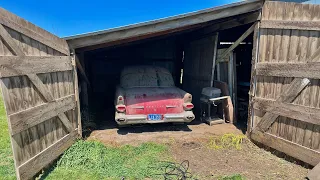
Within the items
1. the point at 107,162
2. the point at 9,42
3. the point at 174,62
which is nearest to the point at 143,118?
the point at 107,162

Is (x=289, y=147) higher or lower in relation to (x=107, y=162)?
higher

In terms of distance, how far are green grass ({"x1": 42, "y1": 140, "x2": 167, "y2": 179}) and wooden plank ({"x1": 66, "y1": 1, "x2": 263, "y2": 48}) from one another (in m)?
2.45

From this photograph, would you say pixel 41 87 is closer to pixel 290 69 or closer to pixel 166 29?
pixel 166 29

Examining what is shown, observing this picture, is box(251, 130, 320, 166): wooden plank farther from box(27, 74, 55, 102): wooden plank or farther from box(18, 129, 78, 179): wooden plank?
box(27, 74, 55, 102): wooden plank

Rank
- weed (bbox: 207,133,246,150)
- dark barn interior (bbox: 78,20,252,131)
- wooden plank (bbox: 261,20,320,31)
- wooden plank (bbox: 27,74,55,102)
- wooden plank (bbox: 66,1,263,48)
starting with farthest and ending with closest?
dark barn interior (bbox: 78,20,252,131), weed (bbox: 207,133,246,150), wooden plank (bbox: 66,1,263,48), wooden plank (bbox: 261,20,320,31), wooden plank (bbox: 27,74,55,102)

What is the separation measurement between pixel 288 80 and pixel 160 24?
3.18 metres

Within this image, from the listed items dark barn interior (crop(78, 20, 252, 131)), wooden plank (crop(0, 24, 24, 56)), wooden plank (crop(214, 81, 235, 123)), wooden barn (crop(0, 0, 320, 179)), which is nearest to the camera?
wooden plank (crop(0, 24, 24, 56))

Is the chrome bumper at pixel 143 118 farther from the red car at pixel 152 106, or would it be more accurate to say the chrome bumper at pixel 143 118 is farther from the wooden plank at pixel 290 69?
the wooden plank at pixel 290 69

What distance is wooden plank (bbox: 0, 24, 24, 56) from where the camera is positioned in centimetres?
288

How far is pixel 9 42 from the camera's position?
298cm

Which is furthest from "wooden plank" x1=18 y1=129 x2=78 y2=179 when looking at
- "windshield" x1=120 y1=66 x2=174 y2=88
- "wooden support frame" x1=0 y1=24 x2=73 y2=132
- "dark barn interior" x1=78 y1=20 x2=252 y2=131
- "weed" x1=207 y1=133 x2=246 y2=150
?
"weed" x1=207 y1=133 x2=246 y2=150

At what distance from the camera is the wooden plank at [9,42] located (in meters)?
2.88

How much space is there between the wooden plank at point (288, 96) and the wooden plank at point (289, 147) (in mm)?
219

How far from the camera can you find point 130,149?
4773 mm
